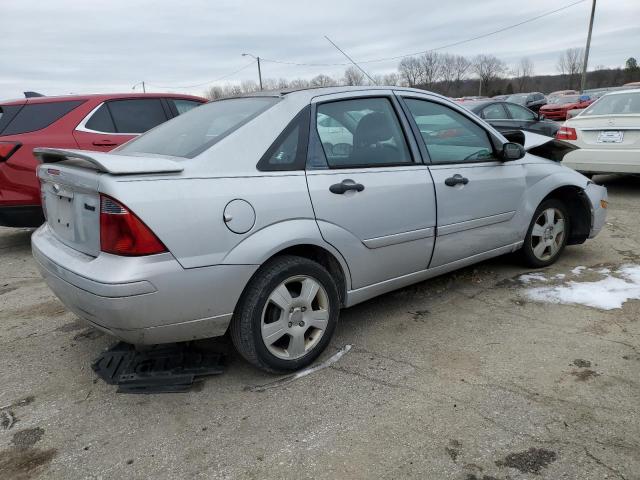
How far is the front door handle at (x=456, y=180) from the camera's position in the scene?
351 cm

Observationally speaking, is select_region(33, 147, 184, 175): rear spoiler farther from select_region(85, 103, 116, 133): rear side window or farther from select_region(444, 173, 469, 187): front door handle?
select_region(85, 103, 116, 133): rear side window

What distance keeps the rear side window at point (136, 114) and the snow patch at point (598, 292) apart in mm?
4789

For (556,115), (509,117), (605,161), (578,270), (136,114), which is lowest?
(578,270)

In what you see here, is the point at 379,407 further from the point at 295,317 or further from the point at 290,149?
the point at 290,149

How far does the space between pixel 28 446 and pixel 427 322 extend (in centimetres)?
246

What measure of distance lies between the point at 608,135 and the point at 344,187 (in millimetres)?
5803

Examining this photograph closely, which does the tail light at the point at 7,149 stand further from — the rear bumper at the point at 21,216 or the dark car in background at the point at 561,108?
the dark car in background at the point at 561,108

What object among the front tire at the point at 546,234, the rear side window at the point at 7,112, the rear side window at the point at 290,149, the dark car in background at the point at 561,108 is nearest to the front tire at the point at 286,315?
the rear side window at the point at 290,149

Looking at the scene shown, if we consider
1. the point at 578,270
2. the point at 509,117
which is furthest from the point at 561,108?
the point at 578,270

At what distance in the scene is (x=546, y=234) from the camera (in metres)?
4.44

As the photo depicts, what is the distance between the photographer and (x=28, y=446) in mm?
2379

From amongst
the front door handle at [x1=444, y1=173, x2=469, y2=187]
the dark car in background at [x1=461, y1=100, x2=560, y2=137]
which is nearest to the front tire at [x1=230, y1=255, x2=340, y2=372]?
the front door handle at [x1=444, y1=173, x2=469, y2=187]

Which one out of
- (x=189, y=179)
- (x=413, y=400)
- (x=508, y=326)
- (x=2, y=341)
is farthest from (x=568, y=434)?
(x=2, y=341)

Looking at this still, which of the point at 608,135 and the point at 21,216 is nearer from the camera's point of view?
the point at 21,216
